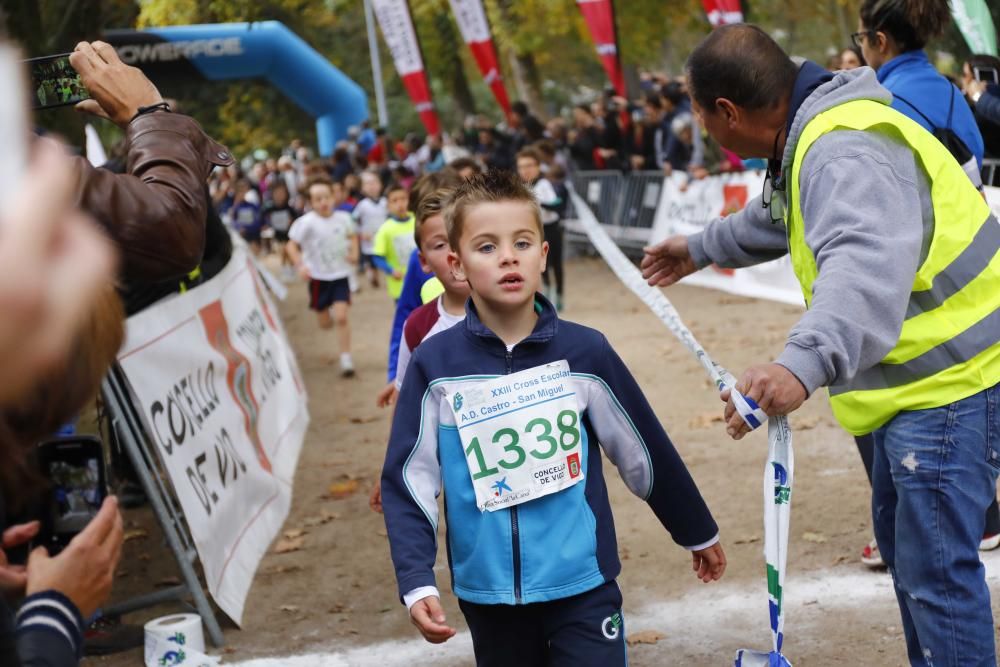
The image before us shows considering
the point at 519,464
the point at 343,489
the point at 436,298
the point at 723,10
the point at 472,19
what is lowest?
the point at 343,489

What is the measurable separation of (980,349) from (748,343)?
860 cm

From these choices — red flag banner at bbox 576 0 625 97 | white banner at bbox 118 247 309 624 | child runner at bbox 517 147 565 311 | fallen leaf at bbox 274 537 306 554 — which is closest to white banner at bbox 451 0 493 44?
red flag banner at bbox 576 0 625 97

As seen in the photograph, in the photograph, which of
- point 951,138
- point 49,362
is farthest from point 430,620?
point 951,138

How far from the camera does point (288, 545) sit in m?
7.07

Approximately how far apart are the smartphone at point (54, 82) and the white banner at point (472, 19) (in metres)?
21.0

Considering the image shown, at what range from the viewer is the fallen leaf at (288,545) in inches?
276

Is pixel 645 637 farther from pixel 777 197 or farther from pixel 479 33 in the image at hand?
pixel 479 33

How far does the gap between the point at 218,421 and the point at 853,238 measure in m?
4.55

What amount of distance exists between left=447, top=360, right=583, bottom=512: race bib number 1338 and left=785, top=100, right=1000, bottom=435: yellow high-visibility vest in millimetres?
785

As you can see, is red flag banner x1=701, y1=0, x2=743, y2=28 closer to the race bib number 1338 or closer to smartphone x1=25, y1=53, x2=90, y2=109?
the race bib number 1338

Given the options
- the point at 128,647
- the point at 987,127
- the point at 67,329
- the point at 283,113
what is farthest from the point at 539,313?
the point at 283,113

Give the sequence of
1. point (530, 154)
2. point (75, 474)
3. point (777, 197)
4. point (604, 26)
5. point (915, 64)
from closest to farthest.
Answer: point (777, 197)
point (915, 64)
point (75, 474)
point (530, 154)
point (604, 26)

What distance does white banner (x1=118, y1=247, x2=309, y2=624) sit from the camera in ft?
19.0

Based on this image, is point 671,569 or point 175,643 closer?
point 175,643
